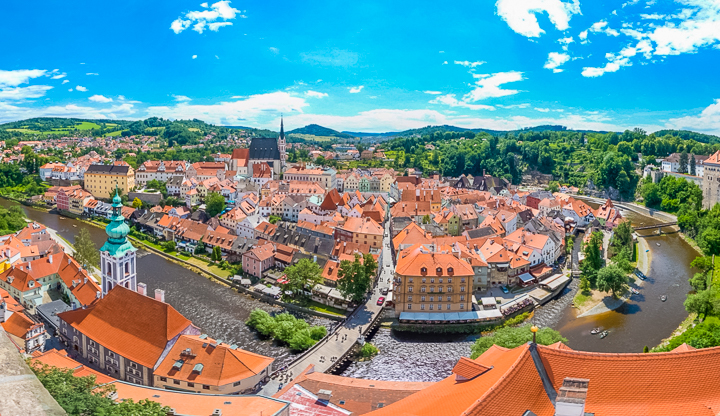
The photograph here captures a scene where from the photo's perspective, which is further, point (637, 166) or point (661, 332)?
point (637, 166)

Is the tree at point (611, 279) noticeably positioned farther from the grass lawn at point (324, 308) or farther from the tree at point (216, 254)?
the tree at point (216, 254)

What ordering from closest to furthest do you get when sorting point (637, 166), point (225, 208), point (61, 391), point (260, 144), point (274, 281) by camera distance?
point (61, 391) < point (274, 281) < point (225, 208) < point (260, 144) < point (637, 166)

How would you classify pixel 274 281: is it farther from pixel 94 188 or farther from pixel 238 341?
pixel 94 188

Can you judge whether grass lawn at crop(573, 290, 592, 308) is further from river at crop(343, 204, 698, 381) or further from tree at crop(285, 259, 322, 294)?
tree at crop(285, 259, 322, 294)

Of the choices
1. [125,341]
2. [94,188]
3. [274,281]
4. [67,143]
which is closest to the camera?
[125,341]

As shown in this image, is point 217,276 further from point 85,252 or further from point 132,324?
Answer: point 132,324

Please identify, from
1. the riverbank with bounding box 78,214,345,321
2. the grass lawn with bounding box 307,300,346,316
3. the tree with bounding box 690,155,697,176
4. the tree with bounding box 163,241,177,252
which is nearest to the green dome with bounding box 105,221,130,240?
the riverbank with bounding box 78,214,345,321

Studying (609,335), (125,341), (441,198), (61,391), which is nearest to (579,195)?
(441,198)
